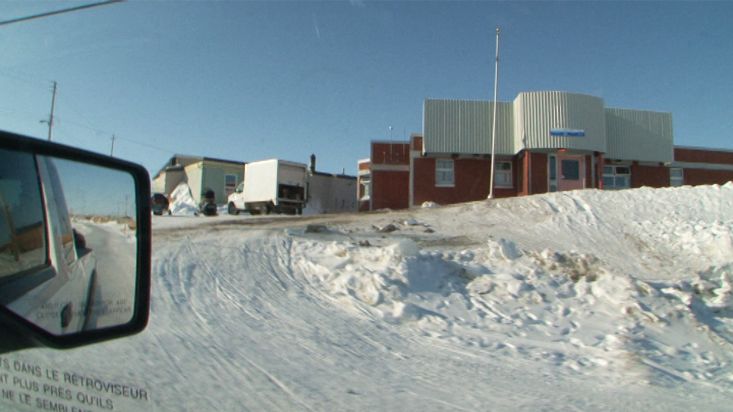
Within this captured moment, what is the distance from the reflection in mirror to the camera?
201 centimetres

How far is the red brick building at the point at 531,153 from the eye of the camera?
2325 centimetres

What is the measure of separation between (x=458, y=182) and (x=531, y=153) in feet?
12.7

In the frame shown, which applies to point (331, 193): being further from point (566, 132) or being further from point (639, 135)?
point (639, 135)

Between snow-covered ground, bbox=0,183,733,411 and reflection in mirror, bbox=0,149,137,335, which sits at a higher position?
reflection in mirror, bbox=0,149,137,335

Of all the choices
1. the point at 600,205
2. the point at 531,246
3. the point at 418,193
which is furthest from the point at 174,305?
the point at 418,193

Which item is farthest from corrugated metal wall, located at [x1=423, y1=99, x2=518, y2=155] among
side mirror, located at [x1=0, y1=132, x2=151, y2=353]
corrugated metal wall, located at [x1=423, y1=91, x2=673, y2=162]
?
side mirror, located at [x1=0, y1=132, x2=151, y2=353]

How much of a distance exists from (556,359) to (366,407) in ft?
9.31

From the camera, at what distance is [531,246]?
11453 millimetres

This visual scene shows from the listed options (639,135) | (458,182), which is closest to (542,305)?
(458,182)

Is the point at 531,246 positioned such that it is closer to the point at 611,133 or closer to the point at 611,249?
the point at 611,249

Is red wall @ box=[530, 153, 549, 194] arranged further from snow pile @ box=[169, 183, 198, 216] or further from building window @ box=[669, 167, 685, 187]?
snow pile @ box=[169, 183, 198, 216]

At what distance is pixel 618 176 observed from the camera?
2764cm

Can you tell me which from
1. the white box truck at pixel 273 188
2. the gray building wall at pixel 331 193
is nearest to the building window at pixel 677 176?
the gray building wall at pixel 331 193

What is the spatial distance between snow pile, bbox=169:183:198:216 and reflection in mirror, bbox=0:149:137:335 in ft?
86.8
